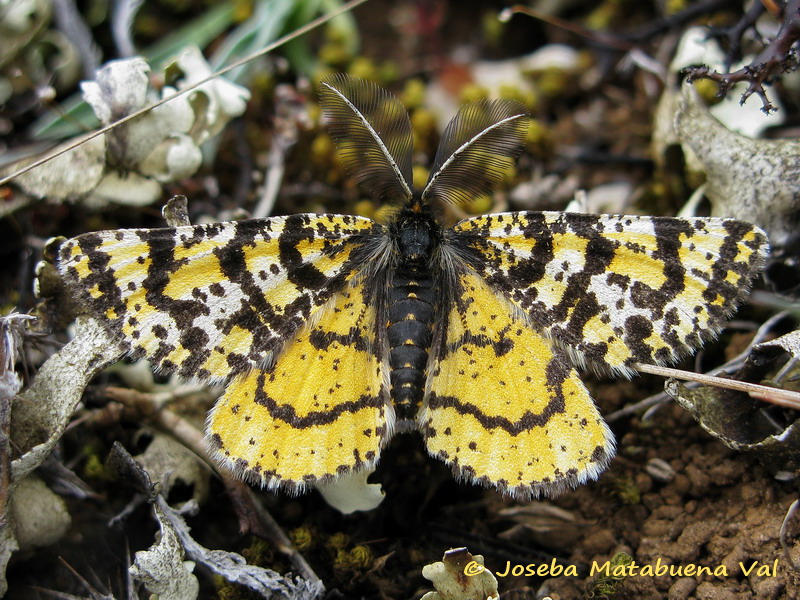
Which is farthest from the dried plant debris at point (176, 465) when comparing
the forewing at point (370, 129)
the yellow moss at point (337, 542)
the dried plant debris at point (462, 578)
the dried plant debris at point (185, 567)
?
the forewing at point (370, 129)

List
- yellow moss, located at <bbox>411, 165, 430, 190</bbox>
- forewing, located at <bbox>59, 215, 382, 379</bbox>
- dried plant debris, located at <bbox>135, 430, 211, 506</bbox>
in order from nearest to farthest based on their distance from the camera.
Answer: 1. forewing, located at <bbox>59, 215, 382, 379</bbox>
2. dried plant debris, located at <bbox>135, 430, 211, 506</bbox>
3. yellow moss, located at <bbox>411, 165, 430, 190</bbox>

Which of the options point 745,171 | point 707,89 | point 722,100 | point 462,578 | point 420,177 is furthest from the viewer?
point 420,177

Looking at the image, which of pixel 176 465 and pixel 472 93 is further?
pixel 472 93

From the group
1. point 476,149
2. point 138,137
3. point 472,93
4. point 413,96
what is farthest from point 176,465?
point 472,93

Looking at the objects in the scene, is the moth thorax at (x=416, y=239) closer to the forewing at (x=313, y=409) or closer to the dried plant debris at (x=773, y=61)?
the forewing at (x=313, y=409)

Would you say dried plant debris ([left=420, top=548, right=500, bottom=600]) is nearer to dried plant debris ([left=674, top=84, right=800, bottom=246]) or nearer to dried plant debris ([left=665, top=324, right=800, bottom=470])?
dried plant debris ([left=665, top=324, right=800, bottom=470])

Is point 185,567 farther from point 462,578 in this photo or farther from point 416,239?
point 416,239

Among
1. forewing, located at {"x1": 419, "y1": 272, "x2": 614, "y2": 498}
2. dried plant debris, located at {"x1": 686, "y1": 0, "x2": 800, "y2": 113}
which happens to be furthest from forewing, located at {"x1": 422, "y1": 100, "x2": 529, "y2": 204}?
dried plant debris, located at {"x1": 686, "y1": 0, "x2": 800, "y2": 113}
